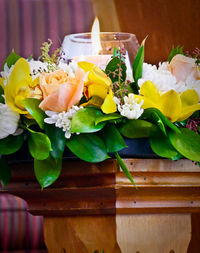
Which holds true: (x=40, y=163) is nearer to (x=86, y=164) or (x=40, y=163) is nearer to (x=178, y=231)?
(x=86, y=164)

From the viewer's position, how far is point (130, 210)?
515 mm

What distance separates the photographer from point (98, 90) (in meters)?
0.50

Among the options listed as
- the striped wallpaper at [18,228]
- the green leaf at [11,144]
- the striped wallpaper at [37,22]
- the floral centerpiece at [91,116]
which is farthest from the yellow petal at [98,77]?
the striped wallpaper at [37,22]

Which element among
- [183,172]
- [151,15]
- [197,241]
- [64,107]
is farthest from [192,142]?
[151,15]

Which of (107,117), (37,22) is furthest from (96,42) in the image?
(37,22)

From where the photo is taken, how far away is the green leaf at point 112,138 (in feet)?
1.52

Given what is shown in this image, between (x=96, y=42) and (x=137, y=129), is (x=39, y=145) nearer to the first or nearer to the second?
(x=137, y=129)

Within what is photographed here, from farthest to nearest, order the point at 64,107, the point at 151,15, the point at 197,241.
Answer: the point at 151,15 → the point at 197,241 → the point at 64,107

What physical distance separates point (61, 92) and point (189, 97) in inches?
5.8

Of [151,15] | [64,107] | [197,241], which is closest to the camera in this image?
[64,107]

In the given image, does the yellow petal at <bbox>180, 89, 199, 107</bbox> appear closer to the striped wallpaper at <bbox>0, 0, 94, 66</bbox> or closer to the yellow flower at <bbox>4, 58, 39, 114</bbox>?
the yellow flower at <bbox>4, 58, 39, 114</bbox>

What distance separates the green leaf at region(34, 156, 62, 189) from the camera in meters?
0.47

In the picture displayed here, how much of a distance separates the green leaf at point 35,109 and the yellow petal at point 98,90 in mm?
60

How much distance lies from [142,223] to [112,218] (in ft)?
0.12
